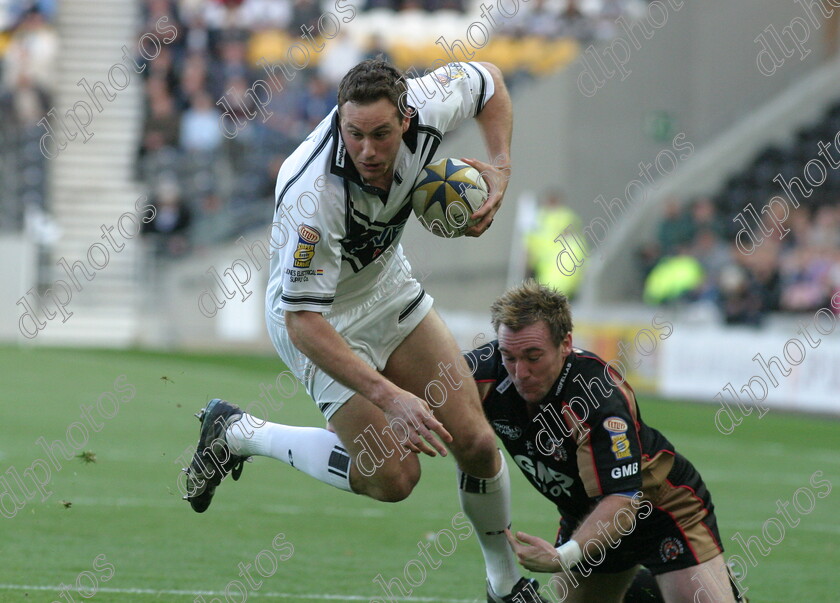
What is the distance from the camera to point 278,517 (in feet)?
26.2

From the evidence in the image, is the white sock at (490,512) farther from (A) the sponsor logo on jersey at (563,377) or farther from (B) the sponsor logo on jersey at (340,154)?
(B) the sponsor logo on jersey at (340,154)

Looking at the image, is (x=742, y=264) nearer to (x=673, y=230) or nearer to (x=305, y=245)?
(x=673, y=230)

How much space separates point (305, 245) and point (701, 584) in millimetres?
2027

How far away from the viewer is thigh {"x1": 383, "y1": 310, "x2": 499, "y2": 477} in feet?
18.1

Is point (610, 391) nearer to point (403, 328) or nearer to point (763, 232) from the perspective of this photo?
point (403, 328)

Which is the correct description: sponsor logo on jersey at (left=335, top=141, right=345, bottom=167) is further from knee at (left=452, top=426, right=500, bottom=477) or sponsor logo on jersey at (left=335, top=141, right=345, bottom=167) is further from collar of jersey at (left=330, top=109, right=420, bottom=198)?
knee at (left=452, top=426, right=500, bottom=477)

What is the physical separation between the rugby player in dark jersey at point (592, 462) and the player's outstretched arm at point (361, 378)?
363mm

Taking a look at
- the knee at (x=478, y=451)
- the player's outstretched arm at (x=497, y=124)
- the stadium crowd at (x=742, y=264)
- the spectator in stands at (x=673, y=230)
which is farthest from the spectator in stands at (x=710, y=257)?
the knee at (x=478, y=451)

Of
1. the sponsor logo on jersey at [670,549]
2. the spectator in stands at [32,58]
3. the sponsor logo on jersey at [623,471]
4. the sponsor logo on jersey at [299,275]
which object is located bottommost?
the spectator in stands at [32,58]

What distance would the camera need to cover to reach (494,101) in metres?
5.88

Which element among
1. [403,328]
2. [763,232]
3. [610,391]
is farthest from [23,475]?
[763,232]

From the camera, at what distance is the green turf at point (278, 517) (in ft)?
20.4

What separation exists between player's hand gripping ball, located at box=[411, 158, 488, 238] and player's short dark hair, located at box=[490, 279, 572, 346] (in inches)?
16.0

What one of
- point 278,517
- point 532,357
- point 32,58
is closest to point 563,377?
point 532,357
